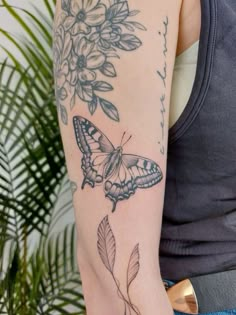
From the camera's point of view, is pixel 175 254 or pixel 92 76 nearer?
pixel 92 76

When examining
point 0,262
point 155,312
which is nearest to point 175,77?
point 155,312

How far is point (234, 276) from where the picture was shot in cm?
65

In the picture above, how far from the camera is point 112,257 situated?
590 millimetres

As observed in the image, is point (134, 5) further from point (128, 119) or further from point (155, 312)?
point (155, 312)

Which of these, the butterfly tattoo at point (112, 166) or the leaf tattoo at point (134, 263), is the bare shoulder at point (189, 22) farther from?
the leaf tattoo at point (134, 263)

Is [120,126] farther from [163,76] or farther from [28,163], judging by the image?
[28,163]

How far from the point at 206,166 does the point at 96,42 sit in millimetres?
214

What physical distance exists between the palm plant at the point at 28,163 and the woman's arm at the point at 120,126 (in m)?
0.58

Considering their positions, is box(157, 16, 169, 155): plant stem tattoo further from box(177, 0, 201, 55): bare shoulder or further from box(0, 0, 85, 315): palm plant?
box(0, 0, 85, 315): palm plant

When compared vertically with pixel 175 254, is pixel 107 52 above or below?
above

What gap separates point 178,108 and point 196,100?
0.03m

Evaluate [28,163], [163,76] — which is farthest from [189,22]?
[28,163]

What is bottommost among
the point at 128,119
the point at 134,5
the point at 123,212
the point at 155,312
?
the point at 155,312

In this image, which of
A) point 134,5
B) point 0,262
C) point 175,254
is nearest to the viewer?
point 134,5
